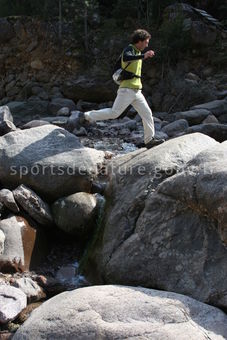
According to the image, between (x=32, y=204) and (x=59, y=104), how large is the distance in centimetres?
1164

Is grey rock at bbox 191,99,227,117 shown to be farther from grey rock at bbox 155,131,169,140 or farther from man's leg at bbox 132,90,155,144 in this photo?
man's leg at bbox 132,90,155,144

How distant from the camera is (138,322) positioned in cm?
384

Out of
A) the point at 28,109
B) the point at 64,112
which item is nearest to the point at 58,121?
the point at 64,112

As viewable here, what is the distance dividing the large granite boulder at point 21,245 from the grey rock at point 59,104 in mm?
11387

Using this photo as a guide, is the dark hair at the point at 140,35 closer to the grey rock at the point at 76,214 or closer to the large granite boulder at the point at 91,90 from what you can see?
the grey rock at the point at 76,214

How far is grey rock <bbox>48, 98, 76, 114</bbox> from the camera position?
17139mm

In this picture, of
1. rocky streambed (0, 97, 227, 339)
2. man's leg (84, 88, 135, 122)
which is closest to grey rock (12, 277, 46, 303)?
rocky streambed (0, 97, 227, 339)

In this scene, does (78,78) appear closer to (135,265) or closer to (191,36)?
(191,36)

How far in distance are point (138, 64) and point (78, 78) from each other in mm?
12730

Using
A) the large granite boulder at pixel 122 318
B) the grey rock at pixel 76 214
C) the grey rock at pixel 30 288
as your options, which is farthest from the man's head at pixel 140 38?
the large granite boulder at pixel 122 318

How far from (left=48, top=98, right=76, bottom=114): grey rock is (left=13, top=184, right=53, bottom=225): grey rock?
11.2 metres

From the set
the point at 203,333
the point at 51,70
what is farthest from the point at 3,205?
the point at 51,70

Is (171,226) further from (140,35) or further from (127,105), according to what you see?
(140,35)

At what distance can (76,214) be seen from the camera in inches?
238
